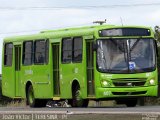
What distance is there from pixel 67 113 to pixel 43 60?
1683 centimetres

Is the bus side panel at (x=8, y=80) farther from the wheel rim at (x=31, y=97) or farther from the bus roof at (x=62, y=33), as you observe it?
the wheel rim at (x=31, y=97)

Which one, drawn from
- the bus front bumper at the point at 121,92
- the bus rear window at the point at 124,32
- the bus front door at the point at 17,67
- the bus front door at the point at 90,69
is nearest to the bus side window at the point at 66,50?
the bus front door at the point at 90,69

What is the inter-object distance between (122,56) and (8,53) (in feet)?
26.5

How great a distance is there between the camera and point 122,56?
26.3 meters

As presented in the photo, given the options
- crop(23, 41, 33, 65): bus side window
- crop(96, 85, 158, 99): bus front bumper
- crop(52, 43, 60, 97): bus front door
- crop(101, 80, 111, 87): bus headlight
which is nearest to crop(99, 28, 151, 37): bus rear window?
crop(101, 80, 111, 87): bus headlight

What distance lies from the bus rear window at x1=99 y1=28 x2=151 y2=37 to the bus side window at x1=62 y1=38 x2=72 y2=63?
180 cm

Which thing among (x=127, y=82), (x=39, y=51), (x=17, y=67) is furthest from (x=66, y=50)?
(x=17, y=67)

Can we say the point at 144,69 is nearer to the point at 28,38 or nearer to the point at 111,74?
the point at 111,74

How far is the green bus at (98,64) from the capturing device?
26266mm

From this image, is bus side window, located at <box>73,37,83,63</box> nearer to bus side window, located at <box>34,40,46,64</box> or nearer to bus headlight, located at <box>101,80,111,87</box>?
bus headlight, located at <box>101,80,111,87</box>

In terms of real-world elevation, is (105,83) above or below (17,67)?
below

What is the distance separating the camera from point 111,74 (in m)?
26.2

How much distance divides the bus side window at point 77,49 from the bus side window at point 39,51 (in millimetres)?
2417

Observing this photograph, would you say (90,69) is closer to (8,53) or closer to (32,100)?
(32,100)
